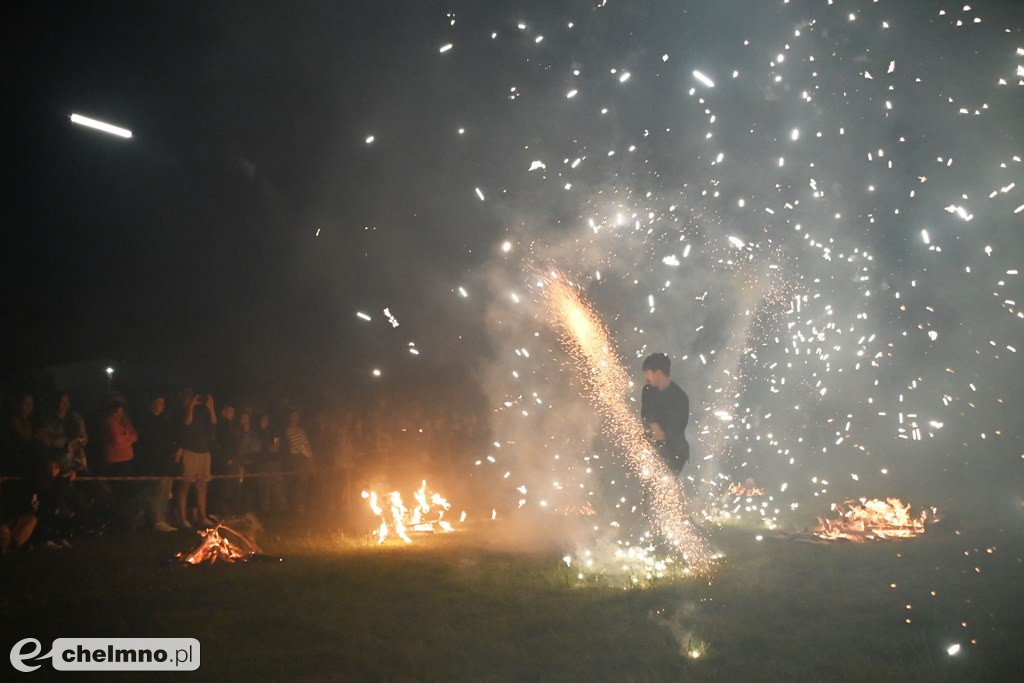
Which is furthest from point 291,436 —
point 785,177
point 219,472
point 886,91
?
point 886,91

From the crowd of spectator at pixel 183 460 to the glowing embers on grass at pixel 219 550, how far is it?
1885 millimetres

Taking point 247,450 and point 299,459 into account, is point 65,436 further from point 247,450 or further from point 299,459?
point 299,459

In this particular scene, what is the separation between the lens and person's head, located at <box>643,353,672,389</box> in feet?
29.8

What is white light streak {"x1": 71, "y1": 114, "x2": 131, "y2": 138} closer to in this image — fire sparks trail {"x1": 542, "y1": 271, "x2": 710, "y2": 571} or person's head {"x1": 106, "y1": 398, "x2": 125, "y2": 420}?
person's head {"x1": 106, "y1": 398, "x2": 125, "y2": 420}

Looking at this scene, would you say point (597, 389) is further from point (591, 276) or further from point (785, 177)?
point (785, 177)

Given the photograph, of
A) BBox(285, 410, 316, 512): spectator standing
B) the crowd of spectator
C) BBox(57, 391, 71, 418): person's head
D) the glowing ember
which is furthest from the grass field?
the glowing ember

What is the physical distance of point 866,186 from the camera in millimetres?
15016

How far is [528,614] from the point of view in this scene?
6012mm

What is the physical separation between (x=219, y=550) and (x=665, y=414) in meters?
4.85

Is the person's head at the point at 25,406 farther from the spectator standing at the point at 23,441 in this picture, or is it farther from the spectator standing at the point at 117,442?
the spectator standing at the point at 117,442

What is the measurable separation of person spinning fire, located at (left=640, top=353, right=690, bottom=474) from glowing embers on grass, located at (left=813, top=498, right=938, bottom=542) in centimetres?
244

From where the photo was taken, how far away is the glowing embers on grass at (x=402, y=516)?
10516 millimetres

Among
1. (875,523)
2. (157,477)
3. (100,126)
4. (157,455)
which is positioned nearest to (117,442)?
(157,455)

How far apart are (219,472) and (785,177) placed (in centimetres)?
1055
